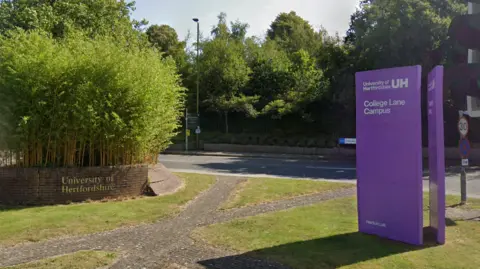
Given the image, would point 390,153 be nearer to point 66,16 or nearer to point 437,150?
point 437,150

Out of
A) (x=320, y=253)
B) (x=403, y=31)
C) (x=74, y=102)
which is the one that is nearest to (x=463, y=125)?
(x=320, y=253)

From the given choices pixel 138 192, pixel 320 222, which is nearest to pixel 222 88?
pixel 138 192

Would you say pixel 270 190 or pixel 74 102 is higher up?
pixel 74 102

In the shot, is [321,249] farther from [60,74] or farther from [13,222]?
[60,74]

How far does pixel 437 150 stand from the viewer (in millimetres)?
6742

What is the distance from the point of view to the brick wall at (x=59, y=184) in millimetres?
10305

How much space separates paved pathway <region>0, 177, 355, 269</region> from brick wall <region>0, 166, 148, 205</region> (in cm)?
266

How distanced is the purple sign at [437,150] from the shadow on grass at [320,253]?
1.52ft

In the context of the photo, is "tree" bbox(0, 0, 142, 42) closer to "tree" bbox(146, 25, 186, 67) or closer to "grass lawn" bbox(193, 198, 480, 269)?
"grass lawn" bbox(193, 198, 480, 269)

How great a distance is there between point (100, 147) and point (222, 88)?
79.8 ft

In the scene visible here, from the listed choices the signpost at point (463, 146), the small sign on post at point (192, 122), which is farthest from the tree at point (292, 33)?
the signpost at point (463, 146)

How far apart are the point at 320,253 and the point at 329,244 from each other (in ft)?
1.93

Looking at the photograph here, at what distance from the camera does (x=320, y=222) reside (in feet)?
27.9

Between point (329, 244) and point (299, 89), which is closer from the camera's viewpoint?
point (329, 244)
